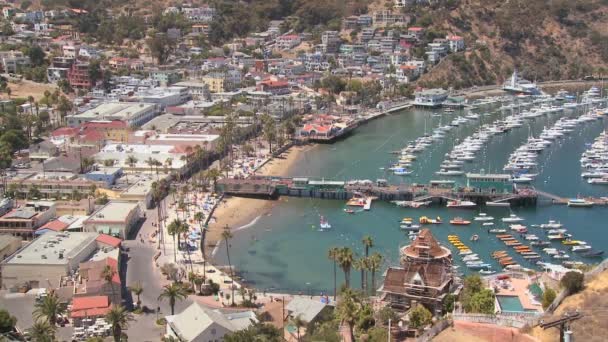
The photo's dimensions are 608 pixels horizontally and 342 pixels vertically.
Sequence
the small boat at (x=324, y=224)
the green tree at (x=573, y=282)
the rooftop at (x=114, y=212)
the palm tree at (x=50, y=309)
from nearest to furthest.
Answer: the green tree at (x=573, y=282) → the palm tree at (x=50, y=309) → the rooftop at (x=114, y=212) → the small boat at (x=324, y=224)

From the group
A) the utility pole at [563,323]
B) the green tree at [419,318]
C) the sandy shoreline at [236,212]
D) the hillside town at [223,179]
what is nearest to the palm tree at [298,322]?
the hillside town at [223,179]

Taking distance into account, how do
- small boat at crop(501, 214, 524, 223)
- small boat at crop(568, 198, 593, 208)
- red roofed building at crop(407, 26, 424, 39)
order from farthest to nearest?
red roofed building at crop(407, 26, 424, 39) < small boat at crop(568, 198, 593, 208) < small boat at crop(501, 214, 524, 223)

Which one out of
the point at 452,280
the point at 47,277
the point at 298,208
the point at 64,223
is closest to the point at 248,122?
the point at 298,208

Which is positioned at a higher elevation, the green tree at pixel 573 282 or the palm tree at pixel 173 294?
the green tree at pixel 573 282

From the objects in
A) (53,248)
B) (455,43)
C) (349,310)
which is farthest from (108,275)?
(455,43)

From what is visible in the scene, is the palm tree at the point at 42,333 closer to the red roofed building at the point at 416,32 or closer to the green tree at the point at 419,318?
the green tree at the point at 419,318

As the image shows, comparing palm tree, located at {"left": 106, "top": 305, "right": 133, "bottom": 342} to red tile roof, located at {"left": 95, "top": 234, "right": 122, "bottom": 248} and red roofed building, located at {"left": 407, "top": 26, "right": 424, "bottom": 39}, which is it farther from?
red roofed building, located at {"left": 407, "top": 26, "right": 424, "bottom": 39}

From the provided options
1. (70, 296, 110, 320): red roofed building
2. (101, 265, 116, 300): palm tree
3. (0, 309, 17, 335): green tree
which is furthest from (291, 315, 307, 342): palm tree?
(0, 309, 17, 335): green tree
